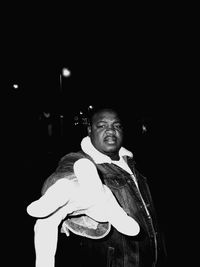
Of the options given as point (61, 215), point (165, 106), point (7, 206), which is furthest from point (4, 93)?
point (61, 215)

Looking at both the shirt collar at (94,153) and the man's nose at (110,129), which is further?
the man's nose at (110,129)

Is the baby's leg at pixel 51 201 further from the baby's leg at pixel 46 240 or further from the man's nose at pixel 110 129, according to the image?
A: the man's nose at pixel 110 129

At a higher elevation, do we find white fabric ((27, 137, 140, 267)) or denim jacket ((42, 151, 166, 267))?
white fabric ((27, 137, 140, 267))

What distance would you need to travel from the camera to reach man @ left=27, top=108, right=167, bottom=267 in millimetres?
1023

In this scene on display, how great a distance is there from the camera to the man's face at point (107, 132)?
7.46ft

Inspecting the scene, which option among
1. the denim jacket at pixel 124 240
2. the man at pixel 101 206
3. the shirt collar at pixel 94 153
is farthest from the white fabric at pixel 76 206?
the shirt collar at pixel 94 153

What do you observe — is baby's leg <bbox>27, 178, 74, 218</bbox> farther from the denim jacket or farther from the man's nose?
the man's nose

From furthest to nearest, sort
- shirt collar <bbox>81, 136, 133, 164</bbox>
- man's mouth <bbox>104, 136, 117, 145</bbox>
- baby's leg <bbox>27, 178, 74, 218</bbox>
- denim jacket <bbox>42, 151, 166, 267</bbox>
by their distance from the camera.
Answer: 1. man's mouth <bbox>104, 136, 117, 145</bbox>
2. shirt collar <bbox>81, 136, 133, 164</bbox>
3. denim jacket <bbox>42, 151, 166, 267</bbox>
4. baby's leg <bbox>27, 178, 74, 218</bbox>

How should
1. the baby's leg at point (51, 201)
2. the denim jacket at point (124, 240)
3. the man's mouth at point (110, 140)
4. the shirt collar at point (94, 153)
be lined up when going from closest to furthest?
1. the baby's leg at point (51, 201)
2. the denim jacket at point (124, 240)
3. the shirt collar at point (94, 153)
4. the man's mouth at point (110, 140)

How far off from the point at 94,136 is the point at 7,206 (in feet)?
14.9

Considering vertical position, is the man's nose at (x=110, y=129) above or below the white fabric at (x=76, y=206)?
above

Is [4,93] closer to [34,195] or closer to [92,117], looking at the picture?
[34,195]

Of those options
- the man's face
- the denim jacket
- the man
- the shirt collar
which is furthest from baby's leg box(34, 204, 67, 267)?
the man's face

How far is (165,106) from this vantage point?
24906 millimetres
